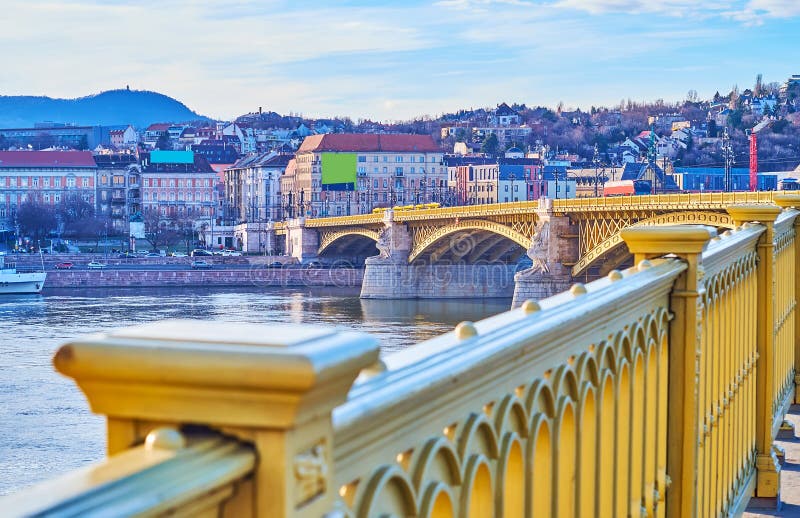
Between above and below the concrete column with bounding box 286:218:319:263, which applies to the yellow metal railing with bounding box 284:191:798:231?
above

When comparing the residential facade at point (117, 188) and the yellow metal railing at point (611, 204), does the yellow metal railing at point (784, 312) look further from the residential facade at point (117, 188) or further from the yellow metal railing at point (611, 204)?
the residential facade at point (117, 188)

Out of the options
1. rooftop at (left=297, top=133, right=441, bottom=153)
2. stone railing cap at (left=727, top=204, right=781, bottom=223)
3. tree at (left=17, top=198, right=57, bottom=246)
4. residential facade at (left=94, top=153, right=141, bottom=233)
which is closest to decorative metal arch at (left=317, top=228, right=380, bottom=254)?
tree at (left=17, top=198, right=57, bottom=246)

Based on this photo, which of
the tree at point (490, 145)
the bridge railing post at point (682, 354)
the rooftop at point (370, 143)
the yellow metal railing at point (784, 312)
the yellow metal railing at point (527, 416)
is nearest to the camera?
the yellow metal railing at point (527, 416)

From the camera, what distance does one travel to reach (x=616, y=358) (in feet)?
Result: 8.67

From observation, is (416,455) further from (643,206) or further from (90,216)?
(90,216)

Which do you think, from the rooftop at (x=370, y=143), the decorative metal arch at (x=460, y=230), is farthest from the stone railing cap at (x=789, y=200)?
the rooftop at (x=370, y=143)

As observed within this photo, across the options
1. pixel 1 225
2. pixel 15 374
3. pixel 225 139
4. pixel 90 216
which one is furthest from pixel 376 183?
pixel 15 374

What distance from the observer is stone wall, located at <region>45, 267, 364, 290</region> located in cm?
5100

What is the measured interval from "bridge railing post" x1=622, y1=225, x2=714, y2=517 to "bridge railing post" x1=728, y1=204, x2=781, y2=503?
171 cm

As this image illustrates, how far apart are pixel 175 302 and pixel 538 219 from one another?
12.8m

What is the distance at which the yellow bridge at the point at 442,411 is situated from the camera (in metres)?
1.10

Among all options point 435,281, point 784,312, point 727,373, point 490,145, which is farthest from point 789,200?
point 490,145

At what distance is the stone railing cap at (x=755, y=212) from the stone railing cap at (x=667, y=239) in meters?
1.63

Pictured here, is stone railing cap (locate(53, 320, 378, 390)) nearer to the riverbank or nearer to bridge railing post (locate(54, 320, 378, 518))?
bridge railing post (locate(54, 320, 378, 518))
